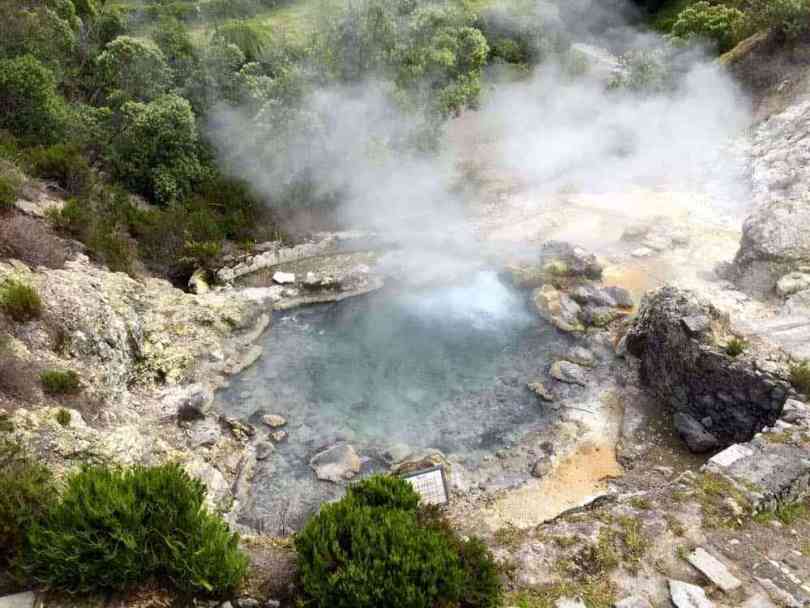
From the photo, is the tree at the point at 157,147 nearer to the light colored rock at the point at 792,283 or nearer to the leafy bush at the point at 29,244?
the leafy bush at the point at 29,244

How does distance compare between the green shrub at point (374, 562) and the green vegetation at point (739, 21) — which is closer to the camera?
the green shrub at point (374, 562)

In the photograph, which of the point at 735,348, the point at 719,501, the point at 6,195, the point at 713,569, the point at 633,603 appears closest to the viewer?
the point at 633,603

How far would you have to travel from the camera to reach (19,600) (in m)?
5.76

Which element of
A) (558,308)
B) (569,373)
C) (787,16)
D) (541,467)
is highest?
(787,16)

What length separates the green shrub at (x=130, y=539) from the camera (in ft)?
18.8

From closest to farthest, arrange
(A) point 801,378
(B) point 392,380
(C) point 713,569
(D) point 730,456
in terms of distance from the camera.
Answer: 1. (C) point 713,569
2. (D) point 730,456
3. (A) point 801,378
4. (B) point 392,380

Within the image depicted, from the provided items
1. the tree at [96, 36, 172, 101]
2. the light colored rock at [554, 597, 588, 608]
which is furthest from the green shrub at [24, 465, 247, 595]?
the tree at [96, 36, 172, 101]

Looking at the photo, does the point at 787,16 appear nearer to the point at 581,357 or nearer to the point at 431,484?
the point at 581,357

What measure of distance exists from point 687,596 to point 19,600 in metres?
6.86

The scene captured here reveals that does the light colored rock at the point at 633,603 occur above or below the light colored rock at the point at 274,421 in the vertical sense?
above

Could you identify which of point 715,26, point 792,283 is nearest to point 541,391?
point 792,283

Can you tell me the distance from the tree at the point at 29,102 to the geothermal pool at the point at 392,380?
8.17 m

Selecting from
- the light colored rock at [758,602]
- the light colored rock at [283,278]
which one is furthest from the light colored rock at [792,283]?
the light colored rock at [283,278]

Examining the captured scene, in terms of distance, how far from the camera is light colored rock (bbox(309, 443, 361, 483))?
1070 centimetres
